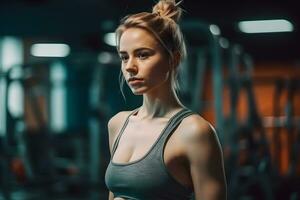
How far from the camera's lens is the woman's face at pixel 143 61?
1.45 m

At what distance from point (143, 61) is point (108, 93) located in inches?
210

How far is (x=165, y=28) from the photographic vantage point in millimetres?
1476

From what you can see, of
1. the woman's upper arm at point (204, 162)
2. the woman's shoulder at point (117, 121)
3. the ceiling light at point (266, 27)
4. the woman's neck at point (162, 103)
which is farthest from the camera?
the ceiling light at point (266, 27)

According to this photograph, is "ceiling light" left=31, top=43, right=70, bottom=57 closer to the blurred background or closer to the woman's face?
the blurred background

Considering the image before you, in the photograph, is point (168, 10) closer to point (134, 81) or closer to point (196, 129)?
point (134, 81)

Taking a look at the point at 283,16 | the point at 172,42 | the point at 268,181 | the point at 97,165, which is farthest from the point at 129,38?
the point at 283,16

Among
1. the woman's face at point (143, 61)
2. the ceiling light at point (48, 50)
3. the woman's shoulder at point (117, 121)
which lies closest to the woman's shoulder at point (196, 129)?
the woman's face at point (143, 61)

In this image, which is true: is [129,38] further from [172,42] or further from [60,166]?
[60,166]

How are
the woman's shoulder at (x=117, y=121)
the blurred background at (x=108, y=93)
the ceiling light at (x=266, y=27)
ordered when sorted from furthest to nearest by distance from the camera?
the ceiling light at (x=266, y=27)
the blurred background at (x=108, y=93)
the woman's shoulder at (x=117, y=121)

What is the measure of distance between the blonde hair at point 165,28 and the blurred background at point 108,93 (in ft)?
1.25

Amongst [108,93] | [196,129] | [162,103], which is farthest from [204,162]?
[108,93]

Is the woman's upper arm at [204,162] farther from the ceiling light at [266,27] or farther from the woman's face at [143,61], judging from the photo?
the ceiling light at [266,27]

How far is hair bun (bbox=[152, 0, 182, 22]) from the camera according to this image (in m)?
1.52

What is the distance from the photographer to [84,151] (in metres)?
6.90
